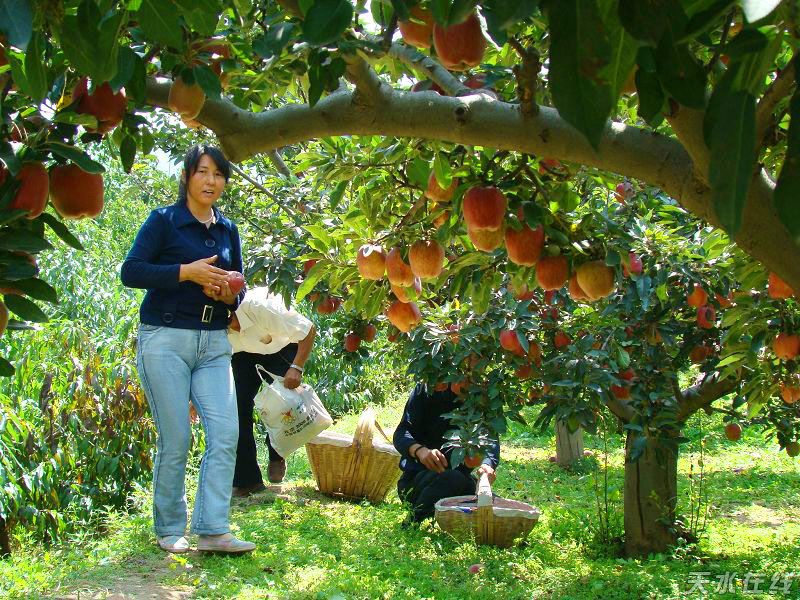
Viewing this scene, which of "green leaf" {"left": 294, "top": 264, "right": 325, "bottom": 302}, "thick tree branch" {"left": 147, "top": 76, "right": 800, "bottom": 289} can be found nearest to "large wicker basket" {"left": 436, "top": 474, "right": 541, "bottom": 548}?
"green leaf" {"left": 294, "top": 264, "right": 325, "bottom": 302}

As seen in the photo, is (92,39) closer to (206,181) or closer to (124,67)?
(124,67)

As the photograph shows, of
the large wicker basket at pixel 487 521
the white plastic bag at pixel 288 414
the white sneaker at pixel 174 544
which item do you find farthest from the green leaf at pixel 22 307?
the white plastic bag at pixel 288 414

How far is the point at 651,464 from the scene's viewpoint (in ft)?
13.7

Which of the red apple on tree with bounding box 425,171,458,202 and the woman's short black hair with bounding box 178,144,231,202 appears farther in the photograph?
the woman's short black hair with bounding box 178,144,231,202

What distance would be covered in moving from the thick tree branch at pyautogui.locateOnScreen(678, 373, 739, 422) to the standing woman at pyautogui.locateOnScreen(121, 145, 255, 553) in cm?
213

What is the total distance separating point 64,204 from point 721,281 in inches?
95.2

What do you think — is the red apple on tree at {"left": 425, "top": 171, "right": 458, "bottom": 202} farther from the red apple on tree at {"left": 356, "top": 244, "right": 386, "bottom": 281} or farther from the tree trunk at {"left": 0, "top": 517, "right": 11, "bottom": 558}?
the tree trunk at {"left": 0, "top": 517, "right": 11, "bottom": 558}

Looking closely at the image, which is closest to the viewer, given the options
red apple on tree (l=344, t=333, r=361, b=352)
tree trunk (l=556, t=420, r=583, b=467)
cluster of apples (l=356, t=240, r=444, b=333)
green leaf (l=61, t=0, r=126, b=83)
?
green leaf (l=61, t=0, r=126, b=83)

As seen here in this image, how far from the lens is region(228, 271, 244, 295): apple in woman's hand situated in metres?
3.24

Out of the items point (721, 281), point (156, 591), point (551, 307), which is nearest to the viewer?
point (156, 591)

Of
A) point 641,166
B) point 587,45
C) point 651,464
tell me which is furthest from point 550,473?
point 587,45

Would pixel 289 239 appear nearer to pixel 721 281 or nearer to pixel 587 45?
pixel 721 281

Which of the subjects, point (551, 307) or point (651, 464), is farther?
point (651, 464)

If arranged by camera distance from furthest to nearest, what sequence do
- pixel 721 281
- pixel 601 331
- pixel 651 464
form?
pixel 651 464 < pixel 601 331 < pixel 721 281
